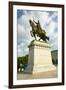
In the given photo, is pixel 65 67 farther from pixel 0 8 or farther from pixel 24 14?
pixel 0 8

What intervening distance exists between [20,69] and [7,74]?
0.14m

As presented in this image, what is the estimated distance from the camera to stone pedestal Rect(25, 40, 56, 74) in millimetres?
2238

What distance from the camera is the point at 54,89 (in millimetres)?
2312

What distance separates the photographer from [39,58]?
226 cm

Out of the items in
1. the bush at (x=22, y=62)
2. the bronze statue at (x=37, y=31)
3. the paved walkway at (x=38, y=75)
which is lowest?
the paved walkway at (x=38, y=75)

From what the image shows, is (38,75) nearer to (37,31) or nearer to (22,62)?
(22,62)

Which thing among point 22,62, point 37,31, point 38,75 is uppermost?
point 37,31

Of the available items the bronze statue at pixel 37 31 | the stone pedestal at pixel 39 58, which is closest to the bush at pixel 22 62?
the stone pedestal at pixel 39 58

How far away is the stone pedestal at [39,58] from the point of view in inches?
88.1

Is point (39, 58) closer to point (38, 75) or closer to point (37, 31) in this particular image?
point (38, 75)

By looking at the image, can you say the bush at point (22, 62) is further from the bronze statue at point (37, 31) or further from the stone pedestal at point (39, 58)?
the bronze statue at point (37, 31)

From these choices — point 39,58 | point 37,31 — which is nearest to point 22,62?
point 39,58

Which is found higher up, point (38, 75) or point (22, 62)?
point (22, 62)

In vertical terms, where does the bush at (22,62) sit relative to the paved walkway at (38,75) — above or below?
above
